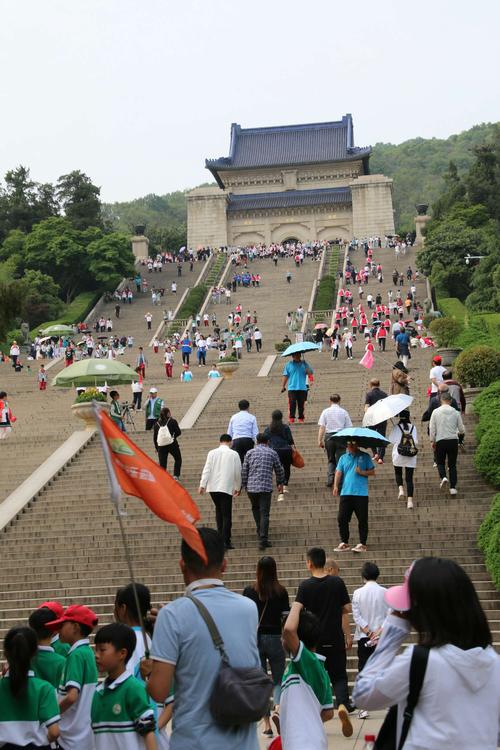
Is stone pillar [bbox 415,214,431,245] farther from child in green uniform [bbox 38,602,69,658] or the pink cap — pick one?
the pink cap

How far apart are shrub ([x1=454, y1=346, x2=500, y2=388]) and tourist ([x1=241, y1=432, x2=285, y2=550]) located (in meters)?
7.29

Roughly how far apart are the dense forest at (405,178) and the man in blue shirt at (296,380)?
75.7m

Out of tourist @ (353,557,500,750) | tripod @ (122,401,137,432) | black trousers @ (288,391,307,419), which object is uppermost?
black trousers @ (288,391,307,419)

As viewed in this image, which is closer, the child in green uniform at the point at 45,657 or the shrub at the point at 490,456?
the child in green uniform at the point at 45,657

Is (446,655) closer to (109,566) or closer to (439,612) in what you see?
(439,612)

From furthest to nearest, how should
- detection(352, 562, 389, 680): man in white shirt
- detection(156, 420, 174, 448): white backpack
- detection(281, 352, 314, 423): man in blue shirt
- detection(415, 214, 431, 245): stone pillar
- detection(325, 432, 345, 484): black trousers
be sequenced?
detection(415, 214, 431, 245): stone pillar → detection(281, 352, 314, 423): man in blue shirt → detection(156, 420, 174, 448): white backpack → detection(325, 432, 345, 484): black trousers → detection(352, 562, 389, 680): man in white shirt

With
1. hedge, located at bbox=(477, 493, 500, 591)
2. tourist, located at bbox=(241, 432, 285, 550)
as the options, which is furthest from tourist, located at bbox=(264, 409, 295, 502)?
hedge, located at bbox=(477, 493, 500, 591)

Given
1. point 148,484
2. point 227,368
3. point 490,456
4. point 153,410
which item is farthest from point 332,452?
point 227,368

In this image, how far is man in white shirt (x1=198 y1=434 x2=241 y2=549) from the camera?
11.9 metres

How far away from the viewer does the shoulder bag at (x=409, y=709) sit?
373 centimetres

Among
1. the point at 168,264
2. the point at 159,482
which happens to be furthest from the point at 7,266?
the point at 159,482

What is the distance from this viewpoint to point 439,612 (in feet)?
12.3

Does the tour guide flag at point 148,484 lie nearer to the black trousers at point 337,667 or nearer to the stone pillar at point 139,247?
the black trousers at point 337,667

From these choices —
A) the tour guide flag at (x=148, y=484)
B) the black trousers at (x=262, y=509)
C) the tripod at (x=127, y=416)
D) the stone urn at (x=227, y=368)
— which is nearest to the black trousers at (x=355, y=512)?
the black trousers at (x=262, y=509)
